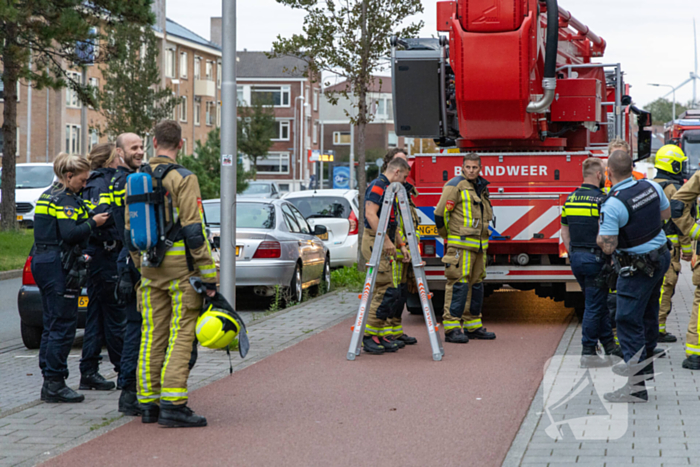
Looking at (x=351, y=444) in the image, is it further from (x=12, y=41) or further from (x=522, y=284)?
(x=12, y=41)

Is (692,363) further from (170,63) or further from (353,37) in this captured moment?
(170,63)

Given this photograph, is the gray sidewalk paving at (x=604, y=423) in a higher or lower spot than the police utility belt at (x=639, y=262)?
lower

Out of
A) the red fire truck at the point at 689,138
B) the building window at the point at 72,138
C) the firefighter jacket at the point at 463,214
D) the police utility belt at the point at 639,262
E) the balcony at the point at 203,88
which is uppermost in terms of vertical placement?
the balcony at the point at 203,88

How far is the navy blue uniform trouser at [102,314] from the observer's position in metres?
7.09

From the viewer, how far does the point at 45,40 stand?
21031 millimetres

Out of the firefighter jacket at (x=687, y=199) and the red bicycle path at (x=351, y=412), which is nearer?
the red bicycle path at (x=351, y=412)

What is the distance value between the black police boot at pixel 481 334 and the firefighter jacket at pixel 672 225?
2042mm

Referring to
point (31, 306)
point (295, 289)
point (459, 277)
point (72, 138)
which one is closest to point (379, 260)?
point (459, 277)

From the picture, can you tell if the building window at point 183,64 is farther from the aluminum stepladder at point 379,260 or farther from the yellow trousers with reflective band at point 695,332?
the yellow trousers with reflective band at point 695,332

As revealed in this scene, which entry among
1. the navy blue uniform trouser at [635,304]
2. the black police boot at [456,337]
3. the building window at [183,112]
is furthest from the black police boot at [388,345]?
the building window at [183,112]

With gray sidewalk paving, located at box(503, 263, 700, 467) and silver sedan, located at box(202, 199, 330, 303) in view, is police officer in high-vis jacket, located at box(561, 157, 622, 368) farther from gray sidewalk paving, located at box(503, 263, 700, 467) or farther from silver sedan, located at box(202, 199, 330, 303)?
silver sedan, located at box(202, 199, 330, 303)

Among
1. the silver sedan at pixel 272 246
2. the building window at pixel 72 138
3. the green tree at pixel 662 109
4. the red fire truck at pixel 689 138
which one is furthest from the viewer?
the green tree at pixel 662 109

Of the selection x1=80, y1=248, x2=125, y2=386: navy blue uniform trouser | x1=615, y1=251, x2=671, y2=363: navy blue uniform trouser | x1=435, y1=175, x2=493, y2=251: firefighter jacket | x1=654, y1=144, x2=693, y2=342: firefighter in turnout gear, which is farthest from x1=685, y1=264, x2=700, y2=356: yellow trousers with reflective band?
x1=80, y1=248, x2=125, y2=386: navy blue uniform trouser

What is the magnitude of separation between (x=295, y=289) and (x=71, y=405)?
20.9ft
